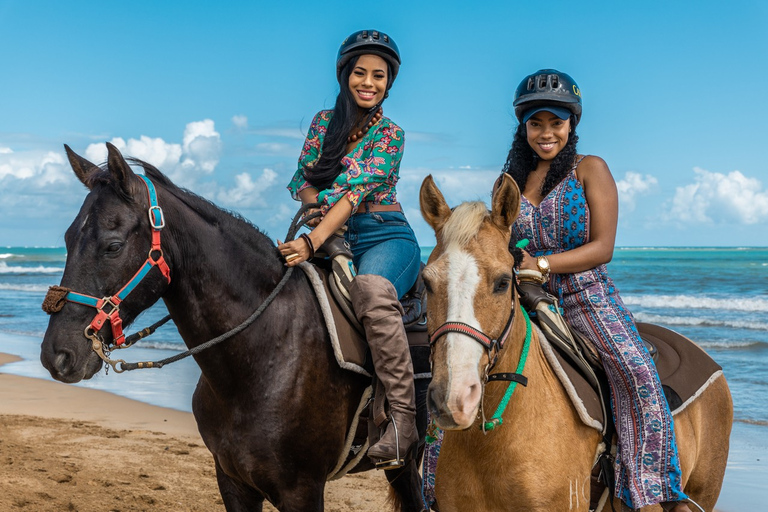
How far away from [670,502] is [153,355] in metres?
9.98

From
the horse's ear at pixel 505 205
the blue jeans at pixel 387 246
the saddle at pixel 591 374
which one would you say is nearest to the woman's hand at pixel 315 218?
the blue jeans at pixel 387 246

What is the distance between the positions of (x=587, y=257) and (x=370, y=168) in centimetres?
110

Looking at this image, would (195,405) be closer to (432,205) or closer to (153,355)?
(432,205)

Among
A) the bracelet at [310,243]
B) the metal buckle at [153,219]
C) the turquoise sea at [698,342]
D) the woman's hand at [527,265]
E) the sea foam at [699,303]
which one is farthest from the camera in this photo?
the sea foam at [699,303]

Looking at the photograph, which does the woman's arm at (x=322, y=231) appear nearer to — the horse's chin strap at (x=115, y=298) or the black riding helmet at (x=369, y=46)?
the horse's chin strap at (x=115, y=298)

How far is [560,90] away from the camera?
3062 millimetres

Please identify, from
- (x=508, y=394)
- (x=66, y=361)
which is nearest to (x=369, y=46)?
(x=508, y=394)

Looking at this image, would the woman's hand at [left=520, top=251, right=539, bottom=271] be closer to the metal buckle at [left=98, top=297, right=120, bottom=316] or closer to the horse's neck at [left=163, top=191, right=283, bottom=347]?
the horse's neck at [left=163, top=191, right=283, bottom=347]

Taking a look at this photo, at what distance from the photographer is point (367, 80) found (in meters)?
3.43

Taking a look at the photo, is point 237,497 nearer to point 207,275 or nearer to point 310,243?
point 207,275

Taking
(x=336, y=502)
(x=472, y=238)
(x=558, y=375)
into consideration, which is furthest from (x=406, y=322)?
(x=336, y=502)

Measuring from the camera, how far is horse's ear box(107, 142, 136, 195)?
2592mm

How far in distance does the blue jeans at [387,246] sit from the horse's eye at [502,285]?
98 cm

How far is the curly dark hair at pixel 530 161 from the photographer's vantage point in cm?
313
